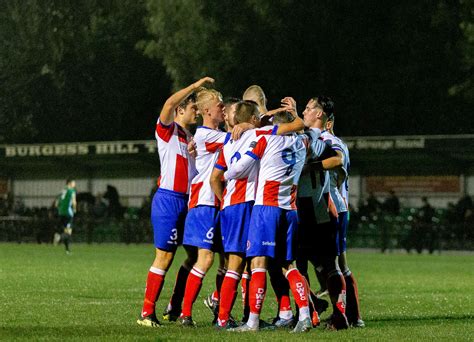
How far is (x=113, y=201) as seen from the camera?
44.0 meters

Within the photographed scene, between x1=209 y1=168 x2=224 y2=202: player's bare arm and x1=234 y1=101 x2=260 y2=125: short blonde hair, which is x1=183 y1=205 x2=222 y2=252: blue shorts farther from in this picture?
x1=234 y1=101 x2=260 y2=125: short blonde hair

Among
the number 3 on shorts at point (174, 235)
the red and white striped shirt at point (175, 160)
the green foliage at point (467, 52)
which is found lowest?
the number 3 on shorts at point (174, 235)

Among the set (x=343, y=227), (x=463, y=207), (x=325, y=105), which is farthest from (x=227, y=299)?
(x=463, y=207)

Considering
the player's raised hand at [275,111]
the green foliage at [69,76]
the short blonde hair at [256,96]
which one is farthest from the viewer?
the green foliage at [69,76]

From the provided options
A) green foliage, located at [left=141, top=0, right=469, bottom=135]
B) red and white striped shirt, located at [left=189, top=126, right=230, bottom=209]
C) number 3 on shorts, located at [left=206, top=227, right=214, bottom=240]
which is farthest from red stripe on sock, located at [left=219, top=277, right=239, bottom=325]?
green foliage, located at [left=141, top=0, right=469, bottom=135]

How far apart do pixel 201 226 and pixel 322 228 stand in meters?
1.13

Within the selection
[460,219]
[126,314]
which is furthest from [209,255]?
[460,219]

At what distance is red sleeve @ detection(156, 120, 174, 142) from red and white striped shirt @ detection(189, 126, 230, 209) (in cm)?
24

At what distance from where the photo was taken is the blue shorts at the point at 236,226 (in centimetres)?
1136

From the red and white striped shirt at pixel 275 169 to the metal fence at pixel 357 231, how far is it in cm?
2462

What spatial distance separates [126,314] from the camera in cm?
1335

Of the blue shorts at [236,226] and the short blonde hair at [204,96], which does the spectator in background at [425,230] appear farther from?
the blue shorts at [236,226]

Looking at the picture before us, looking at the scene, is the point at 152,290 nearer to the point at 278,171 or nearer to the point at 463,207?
the point at 278,171

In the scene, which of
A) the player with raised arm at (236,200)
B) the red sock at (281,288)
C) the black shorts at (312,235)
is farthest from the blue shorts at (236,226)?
the black shorts at (312,235)
